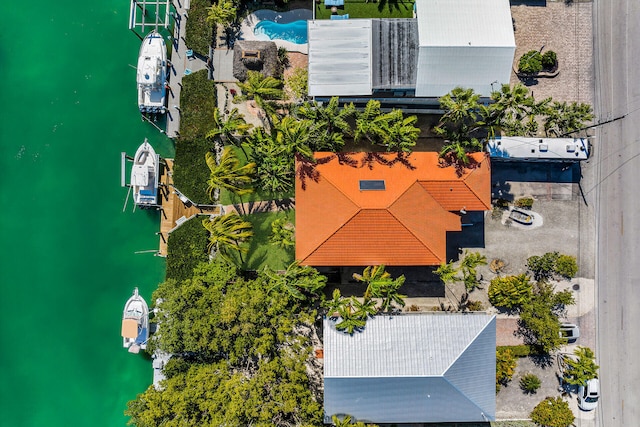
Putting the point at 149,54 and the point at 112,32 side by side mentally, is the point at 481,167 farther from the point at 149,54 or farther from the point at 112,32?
the point at 112,32

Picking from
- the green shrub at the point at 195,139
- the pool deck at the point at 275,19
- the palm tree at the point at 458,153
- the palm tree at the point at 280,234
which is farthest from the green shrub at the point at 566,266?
the green shrub at the point at 195,139

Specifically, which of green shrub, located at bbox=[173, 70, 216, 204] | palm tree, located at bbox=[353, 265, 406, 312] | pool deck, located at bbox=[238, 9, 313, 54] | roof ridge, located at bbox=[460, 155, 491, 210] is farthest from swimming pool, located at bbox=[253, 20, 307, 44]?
palm tree, located at bbox=[353, 265, 406, 312]

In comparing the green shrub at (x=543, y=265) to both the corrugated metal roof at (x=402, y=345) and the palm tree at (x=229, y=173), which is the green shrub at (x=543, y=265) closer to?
the corrugated metal roof at (x=402, y=345)

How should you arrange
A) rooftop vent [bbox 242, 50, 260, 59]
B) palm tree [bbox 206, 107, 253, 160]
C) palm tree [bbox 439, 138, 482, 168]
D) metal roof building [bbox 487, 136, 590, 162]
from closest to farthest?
palm tree [bbox 439, 138, 482, 168]
palm tree [bbox 206, 107, 253, 160]
metal roof building [bbox 487, 136, 590, 162]
rooftop vent [bbox 242, 50, 260, 59]

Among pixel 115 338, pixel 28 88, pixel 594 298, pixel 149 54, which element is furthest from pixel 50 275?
pixel 594 298

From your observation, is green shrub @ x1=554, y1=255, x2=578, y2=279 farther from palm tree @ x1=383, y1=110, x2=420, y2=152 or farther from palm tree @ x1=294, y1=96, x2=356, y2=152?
palm tree @ x1=294, y1=96, x2=356, y2=152

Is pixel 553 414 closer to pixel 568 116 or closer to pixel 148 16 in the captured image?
pixel 568 116
